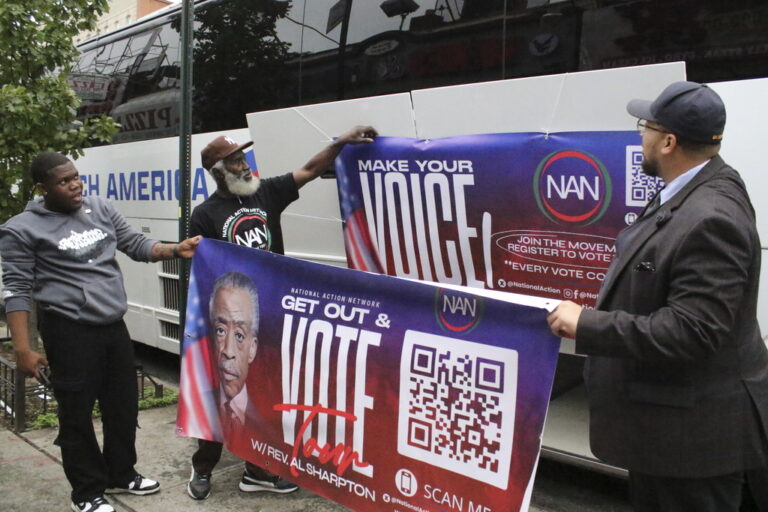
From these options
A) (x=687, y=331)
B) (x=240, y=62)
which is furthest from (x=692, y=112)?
(x=240, y=62)

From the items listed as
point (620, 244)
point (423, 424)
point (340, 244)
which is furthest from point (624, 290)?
point (340, 244)

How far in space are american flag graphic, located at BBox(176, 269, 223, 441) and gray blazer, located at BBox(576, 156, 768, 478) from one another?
7.31 ft

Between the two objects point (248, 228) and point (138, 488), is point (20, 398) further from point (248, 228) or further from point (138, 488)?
point (248, 228)

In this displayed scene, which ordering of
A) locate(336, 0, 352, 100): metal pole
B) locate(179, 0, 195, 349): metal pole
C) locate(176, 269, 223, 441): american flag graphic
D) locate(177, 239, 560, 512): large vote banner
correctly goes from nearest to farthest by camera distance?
1. locate(177, 239, 560, 512): large vote banner
2. locate(176, 269, 223, 441): american flag graphic
3. locate(179, 0, 195, 349): metal pole
4. locate(336, 0, 352, 100): metal pole

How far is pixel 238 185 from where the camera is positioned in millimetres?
3643

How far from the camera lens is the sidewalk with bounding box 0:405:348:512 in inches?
145

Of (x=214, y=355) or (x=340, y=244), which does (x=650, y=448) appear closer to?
(x=214, y=355)

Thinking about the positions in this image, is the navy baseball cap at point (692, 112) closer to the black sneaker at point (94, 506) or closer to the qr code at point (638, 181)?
the qr code at point (638, 181)

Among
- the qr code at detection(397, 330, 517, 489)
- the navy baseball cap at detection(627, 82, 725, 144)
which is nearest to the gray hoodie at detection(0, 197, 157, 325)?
the qr code at detection(397, 330, 517, 489)

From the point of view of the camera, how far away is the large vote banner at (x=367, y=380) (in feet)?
8.17

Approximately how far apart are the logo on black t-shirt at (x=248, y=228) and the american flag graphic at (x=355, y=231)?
0.55m

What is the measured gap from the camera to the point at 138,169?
6.71 m

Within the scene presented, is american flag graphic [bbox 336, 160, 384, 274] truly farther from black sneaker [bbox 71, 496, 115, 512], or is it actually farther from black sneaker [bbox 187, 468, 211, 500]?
black sneaker [bbox 71, 496, 115, 512]

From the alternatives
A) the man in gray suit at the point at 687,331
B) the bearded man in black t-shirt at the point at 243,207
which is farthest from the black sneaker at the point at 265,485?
the man in gray suit at the point at 687,331
